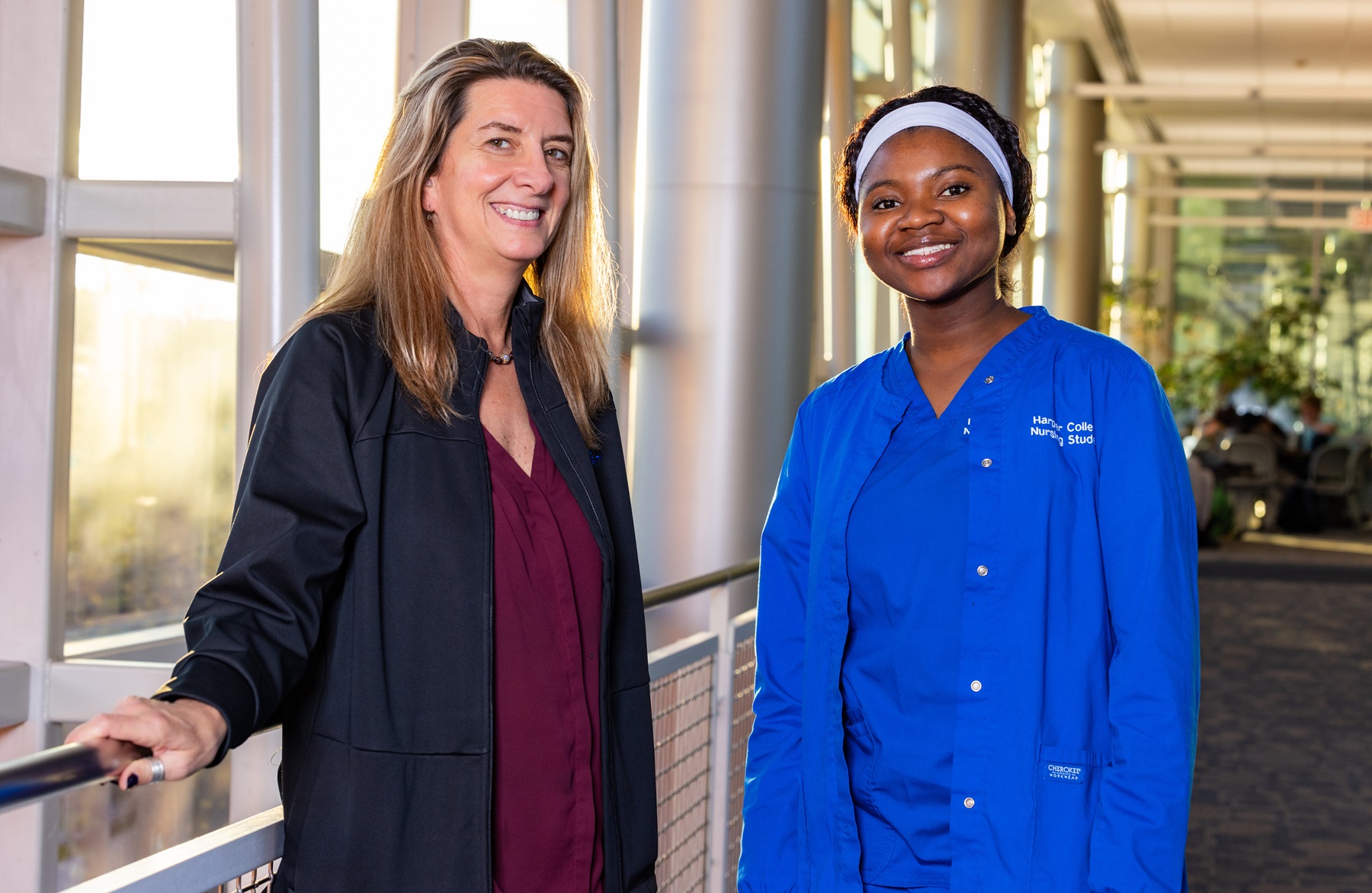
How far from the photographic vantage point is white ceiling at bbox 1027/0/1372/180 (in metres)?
14.5

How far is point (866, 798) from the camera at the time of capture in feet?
5.72

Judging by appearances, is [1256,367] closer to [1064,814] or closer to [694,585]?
[694,585]

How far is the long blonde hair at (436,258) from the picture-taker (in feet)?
5.28

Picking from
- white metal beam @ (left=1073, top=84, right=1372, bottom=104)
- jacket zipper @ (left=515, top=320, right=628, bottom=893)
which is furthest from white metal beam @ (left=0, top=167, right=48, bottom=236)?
white metal beam @ (left=1073, top=84, right=1372, bottom=104)

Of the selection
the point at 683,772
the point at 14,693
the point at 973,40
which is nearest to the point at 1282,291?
the point at 973,40

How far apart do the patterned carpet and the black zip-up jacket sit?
343 cm

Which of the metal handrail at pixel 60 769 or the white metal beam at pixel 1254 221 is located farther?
the white metal beam at pixel 1254 221

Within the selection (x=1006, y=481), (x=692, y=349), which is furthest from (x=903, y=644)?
(x=692, y=349)

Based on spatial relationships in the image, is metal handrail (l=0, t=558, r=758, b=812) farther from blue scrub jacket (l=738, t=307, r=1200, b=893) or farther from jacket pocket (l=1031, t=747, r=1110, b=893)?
jacket pocket (l=1031, t=747, r=1110, b=893)

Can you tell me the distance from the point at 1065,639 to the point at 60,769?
110 cm

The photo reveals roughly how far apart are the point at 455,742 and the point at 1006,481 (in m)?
0.73

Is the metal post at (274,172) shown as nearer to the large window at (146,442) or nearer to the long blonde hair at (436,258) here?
the large window at (146,442)

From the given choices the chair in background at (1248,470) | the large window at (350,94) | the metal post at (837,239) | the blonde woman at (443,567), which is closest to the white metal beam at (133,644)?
the large window at (350,94)

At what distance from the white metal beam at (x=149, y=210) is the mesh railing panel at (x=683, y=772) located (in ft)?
5.48
